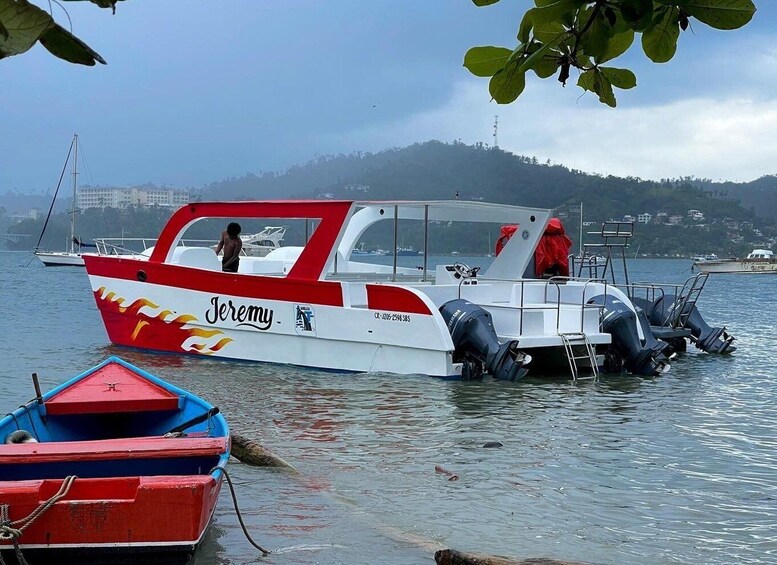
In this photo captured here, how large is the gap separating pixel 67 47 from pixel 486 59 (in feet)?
2.90

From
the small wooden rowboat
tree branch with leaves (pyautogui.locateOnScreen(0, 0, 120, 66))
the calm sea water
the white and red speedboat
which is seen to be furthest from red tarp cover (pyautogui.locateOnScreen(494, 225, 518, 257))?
tree branch with leaves (pyautogui.locateOnScreen(0, 0, 120, 66))

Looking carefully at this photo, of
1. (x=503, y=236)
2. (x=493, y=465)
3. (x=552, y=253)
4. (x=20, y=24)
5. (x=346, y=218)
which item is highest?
(x=20, y=24)

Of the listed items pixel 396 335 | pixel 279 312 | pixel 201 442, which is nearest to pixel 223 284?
pixel 279 312

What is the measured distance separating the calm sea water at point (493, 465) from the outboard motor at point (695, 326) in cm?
216

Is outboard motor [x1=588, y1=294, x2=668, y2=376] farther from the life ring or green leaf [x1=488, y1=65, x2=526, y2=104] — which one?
green leaf [x1=488, y1=65, x2=526, y2=104]

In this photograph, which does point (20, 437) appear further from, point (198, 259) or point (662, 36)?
point (198, 259)

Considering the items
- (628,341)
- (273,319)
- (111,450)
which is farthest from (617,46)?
(628,341)

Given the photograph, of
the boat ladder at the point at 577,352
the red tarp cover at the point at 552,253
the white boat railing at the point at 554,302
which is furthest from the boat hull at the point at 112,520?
the red tarp cover at the point at 552,253

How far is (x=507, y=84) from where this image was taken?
2.17 meters

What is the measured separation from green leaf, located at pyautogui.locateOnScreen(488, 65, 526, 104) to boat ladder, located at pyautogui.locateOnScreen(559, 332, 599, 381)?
39.6ft

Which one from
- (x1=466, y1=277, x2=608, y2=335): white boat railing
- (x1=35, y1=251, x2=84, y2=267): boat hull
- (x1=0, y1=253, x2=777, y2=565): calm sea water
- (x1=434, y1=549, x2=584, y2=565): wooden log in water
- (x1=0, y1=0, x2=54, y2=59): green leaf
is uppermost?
(x1=0, y1=0, x2=54, y2=59): green leaf

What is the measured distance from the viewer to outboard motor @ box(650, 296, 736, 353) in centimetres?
1829

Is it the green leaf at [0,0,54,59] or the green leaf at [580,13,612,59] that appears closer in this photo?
the green leaf at [0,0,54,59]

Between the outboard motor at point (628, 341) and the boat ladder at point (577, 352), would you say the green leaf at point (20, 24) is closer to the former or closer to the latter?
the boat ladder at point (577, 352)
